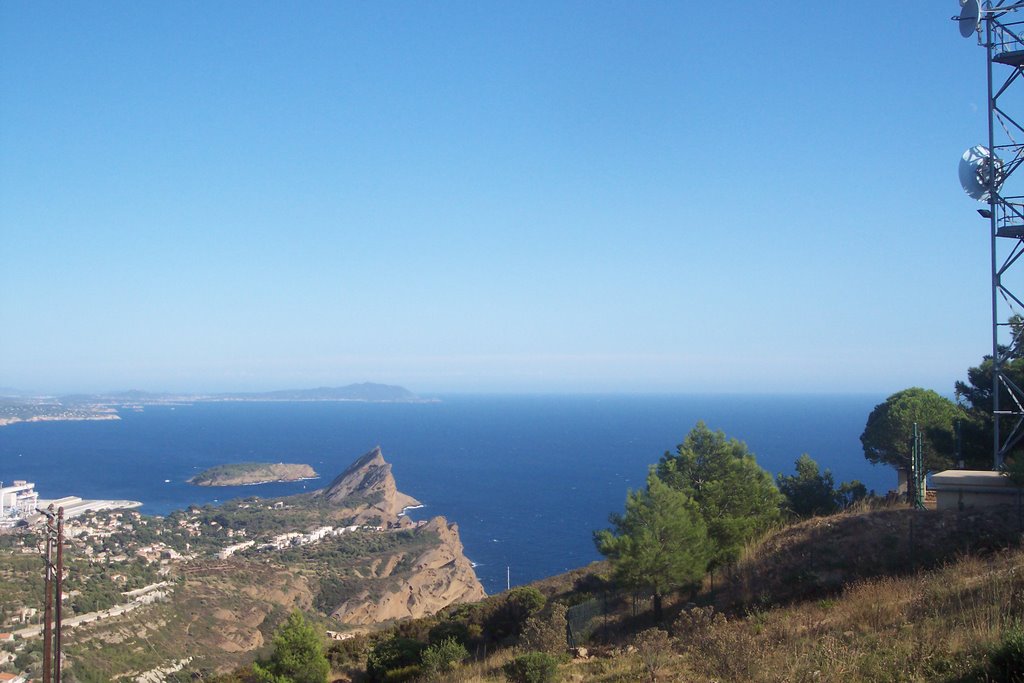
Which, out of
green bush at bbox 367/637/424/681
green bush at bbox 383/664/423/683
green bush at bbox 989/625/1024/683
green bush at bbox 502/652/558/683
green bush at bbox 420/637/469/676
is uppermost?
green bush at bbox 989/625/1024/683

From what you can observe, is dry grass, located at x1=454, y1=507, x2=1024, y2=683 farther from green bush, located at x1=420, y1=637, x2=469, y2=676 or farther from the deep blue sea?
the deep blue sea

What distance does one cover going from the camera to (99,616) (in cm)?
3038

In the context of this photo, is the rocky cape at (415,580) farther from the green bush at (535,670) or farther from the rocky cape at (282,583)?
the green bush at (535,670)

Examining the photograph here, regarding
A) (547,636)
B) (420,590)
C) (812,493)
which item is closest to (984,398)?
(812,493)

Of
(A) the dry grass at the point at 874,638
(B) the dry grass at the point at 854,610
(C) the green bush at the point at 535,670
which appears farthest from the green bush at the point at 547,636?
(C) the green bush at the point at 535,670

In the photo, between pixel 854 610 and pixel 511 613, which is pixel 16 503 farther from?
pixel 854 610

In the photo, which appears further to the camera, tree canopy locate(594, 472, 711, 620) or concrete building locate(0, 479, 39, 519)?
concrete building locate(0, 479, 39, 519)

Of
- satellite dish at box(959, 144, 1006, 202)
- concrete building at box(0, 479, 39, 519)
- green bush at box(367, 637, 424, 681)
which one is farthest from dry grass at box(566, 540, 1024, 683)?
concrete building at box(0, 479, 39, 519)

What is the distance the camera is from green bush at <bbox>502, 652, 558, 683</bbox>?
7711 mm

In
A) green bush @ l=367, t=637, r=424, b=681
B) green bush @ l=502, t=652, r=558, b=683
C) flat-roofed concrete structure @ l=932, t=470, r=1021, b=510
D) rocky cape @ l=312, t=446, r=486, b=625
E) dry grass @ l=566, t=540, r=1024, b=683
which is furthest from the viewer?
rocky cape @ l=312, t=446, r=486, b=625

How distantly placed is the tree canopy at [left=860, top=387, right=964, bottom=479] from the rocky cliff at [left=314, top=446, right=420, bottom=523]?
180ft

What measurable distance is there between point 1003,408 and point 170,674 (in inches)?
1096

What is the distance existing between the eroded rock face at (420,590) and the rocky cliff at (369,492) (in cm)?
1900

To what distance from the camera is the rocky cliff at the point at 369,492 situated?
7462 cm
